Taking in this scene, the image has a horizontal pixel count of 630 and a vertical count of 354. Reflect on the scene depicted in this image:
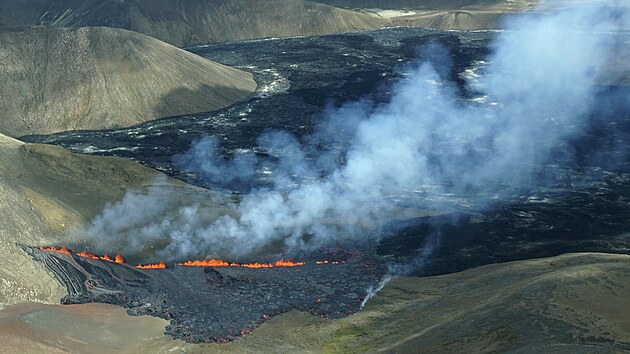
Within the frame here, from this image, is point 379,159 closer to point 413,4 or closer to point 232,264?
point 232,264

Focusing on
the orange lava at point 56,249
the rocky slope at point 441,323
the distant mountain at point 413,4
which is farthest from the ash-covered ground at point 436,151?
the distant mountain at point 413,4

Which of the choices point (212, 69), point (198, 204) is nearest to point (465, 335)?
point (198, 204)

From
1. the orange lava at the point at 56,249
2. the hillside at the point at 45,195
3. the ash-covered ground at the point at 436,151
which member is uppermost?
the hillside at the point at 45,195

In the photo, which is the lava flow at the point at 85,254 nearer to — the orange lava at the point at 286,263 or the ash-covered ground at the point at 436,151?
the orange lava at the point at 286,263

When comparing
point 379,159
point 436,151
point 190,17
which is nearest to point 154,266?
point 379,159

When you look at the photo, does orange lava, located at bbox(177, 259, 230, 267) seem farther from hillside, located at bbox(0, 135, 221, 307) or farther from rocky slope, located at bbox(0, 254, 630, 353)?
hillside, located at bbox(0, 135, 221, 307)
